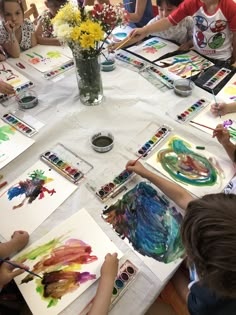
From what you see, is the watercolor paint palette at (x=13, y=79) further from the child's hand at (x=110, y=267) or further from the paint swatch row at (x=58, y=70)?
the child's hand at (x=110, y=267)

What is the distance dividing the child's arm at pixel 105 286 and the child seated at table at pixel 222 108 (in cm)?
72

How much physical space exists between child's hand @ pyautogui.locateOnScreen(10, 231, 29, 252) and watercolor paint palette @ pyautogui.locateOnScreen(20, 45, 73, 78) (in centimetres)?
85

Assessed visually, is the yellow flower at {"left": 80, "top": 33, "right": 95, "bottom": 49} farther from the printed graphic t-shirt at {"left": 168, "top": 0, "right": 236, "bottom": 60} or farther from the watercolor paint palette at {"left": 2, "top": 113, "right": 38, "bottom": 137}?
the printed graphic t-shirt at {"left": 168, "top": 0, "right": 236, "bottom": 60}

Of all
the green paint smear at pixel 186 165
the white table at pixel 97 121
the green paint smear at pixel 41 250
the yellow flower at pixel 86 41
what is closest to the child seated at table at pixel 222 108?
the white table at pixel 97 121

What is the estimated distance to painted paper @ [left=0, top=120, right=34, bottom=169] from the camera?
3.48ft

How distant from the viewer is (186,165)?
99cm

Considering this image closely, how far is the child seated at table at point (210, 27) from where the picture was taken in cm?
149

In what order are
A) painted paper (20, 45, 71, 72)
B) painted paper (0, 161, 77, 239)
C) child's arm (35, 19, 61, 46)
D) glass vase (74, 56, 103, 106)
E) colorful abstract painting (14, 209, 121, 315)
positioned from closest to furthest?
colorful abstract painting (14, 209, 121, 315) → painted paper (0, 161, 77, 239) → glass vase (74, 56, 103, 106) → painted paper (20, 45, 71, 72) → child's arm (35, 19, 61, 46)

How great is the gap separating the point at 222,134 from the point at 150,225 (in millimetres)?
435

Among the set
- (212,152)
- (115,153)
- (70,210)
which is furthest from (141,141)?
(70,210)

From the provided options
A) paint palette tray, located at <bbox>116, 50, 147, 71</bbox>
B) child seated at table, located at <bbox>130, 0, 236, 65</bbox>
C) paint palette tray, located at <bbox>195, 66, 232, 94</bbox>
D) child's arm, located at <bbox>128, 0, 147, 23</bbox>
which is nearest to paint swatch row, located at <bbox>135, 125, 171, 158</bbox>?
paint palette tray, located at <bbox>195, 66, 232, 94</bbox>

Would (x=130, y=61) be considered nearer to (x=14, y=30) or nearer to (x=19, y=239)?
(x=14, y=30)

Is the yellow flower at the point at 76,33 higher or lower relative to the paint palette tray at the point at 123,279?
higher

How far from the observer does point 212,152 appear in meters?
1.04
